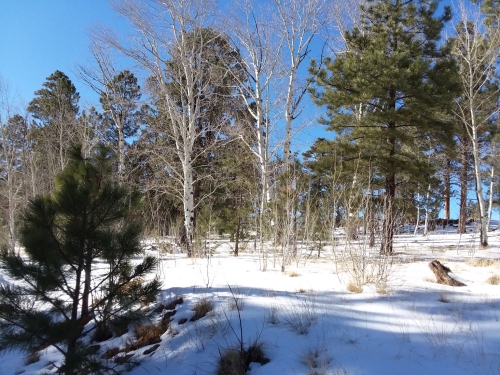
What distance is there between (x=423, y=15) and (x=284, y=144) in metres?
5.47

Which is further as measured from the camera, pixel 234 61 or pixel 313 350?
pixel 234 61

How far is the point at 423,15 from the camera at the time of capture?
30.0ft

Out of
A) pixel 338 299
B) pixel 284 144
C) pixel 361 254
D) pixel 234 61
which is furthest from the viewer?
pixel 234 61

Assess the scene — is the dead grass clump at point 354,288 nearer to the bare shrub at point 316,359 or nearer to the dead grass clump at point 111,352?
the bare shrub at point 316,359

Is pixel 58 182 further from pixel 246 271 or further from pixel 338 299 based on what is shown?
pixel 246 271

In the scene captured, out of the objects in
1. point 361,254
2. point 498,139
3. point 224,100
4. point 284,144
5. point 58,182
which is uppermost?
point 224,100

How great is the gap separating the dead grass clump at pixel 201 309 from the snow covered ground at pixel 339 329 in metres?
0.08

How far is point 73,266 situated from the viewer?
321 cm

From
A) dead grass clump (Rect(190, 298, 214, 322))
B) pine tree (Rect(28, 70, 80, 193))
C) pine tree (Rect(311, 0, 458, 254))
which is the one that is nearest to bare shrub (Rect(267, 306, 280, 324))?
dead grass clump (Rect(190, 298, 214, 322))

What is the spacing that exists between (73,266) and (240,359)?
184 cm

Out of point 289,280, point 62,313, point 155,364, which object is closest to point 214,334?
point 155,364

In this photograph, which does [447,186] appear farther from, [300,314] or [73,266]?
[73,266]

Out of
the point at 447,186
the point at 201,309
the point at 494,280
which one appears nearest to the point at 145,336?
the point at 201,309

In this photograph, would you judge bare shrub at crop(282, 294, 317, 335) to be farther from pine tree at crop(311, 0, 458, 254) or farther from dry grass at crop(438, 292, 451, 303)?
pine tree at crop(311, 0, 458, 254)
